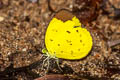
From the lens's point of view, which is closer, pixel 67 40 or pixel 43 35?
pixel 67 40

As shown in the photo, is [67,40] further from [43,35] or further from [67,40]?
[43,35]

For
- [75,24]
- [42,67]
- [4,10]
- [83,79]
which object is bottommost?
[83,79]

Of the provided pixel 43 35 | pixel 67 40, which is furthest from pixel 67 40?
pixel 43 35

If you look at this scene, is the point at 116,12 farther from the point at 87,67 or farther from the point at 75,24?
the point at 87,67

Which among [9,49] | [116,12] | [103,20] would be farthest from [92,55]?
[9,49]
